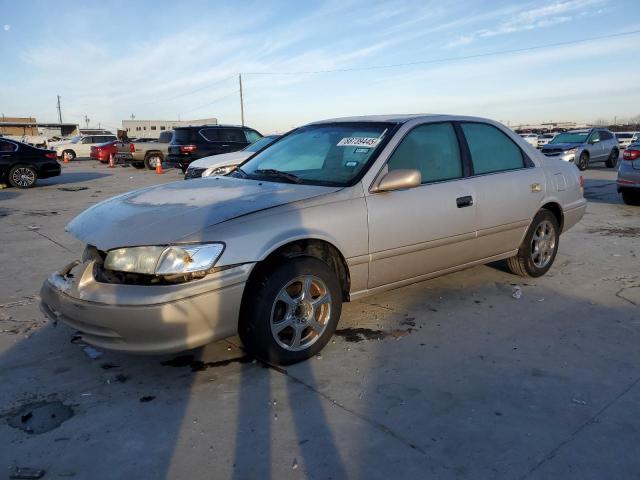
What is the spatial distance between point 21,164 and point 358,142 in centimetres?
1395

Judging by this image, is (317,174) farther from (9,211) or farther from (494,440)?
(9,211)

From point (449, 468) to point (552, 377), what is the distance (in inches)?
47.7

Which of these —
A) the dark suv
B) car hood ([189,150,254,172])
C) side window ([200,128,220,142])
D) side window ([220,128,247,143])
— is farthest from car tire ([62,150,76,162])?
car hood ([189,150,254,172])

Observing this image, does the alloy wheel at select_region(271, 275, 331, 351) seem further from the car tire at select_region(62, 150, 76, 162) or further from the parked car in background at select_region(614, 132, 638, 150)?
the parked car in background at select_region(614, 132, 638, 150)

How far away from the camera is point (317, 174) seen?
157 inches

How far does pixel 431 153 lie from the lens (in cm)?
420

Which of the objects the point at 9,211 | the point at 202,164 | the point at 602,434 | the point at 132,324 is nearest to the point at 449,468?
the point at 602,434

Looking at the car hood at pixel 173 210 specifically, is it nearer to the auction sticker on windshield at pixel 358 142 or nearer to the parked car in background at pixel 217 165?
the auction sticker on windshield at pixel 358 142

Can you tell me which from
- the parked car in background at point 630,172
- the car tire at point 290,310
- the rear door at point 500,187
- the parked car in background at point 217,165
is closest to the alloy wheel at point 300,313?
the car tire at point 290,310

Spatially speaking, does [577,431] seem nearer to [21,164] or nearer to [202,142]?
[202,142]

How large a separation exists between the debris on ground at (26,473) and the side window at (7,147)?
1477cm

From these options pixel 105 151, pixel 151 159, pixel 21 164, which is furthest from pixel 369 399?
pixel 105 151

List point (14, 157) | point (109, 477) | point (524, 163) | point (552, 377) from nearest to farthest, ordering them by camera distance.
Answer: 1. point (109, 477)
2. point (552, 377)
3. point (524, 163)
4. point (14, 157)

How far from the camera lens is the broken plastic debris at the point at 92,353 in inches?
140
